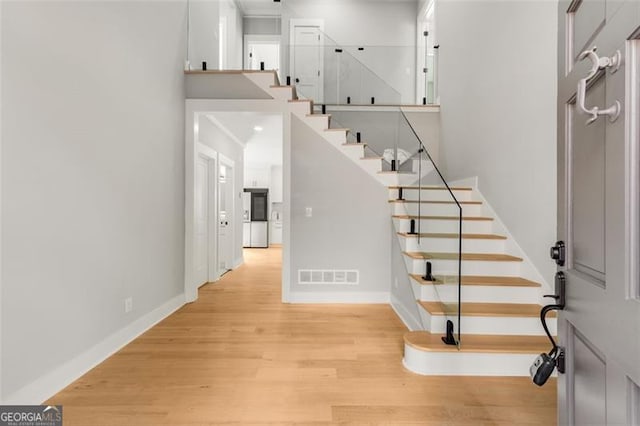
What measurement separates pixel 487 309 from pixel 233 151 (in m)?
5.49

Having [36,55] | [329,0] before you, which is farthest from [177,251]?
[329,0]

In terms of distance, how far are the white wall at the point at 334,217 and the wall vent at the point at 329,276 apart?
5 centimetres

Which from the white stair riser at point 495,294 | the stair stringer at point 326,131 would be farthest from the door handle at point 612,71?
the stair stringer at point 326,131

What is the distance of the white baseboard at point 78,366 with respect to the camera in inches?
77.1

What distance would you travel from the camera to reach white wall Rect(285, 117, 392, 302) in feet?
14.5

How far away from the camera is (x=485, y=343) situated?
2.52 metres

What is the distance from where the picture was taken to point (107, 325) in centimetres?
270

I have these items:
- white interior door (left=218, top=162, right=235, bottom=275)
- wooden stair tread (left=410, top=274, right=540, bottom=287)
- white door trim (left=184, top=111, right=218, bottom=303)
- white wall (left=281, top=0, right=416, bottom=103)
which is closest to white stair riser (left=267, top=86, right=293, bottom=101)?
white door trim (left=184, top=111, right=218, bottom=303)

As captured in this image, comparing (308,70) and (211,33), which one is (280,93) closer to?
(308,70)

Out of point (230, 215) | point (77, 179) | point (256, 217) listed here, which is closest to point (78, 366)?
A: point (77, 179)

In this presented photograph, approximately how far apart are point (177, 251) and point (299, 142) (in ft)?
6.94

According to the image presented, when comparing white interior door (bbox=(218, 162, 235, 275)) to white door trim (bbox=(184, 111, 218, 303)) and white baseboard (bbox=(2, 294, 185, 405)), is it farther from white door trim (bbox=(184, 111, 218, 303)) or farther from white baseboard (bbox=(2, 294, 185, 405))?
white baseboard (bbox=(2, 294, 185, 405))

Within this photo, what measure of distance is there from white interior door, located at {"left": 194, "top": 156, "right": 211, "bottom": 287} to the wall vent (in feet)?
5.78

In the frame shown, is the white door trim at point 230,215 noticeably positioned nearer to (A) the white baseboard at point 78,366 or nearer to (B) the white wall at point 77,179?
(B) the white wall at point 77,179
